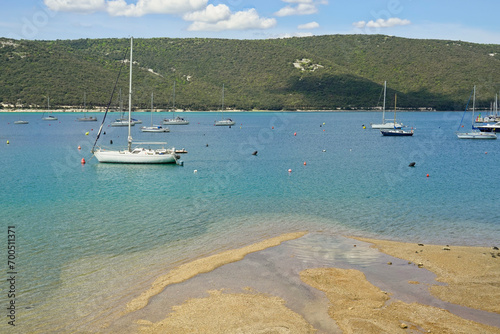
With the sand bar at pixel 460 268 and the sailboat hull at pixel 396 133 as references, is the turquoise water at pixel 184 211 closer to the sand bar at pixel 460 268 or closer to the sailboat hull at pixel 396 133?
the sand bar at pixel 460 268

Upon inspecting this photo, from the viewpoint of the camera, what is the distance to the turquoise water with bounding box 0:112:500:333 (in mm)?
15250

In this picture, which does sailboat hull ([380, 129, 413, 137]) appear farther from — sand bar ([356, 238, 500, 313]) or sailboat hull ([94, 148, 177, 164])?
sand bar ([356, 238, 500, 313])

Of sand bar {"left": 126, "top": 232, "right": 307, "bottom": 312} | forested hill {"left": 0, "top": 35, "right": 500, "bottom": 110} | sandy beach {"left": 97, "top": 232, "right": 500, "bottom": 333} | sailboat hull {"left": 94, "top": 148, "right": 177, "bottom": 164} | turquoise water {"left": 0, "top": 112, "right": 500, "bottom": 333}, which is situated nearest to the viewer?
sandy beach {"left": 97, "top": 232, "right": 500, "bottom": 333}

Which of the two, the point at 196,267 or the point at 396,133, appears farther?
the point at 396,133

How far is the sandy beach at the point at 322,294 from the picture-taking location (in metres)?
11.9

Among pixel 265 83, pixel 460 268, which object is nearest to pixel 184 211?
pixel 460 268

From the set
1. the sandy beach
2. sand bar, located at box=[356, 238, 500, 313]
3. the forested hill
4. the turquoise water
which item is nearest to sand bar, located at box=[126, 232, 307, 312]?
the sandy beach

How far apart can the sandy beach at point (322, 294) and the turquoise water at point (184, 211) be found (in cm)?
140

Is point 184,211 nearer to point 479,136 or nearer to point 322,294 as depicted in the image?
point 322,294

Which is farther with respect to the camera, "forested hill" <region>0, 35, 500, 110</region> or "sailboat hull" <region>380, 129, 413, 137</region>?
"forested hill" <region>0, 35, 500, 110</region>

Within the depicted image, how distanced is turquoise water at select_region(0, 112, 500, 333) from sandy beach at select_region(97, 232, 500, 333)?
4.59 ft

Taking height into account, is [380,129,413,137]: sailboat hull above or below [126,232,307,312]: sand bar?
above

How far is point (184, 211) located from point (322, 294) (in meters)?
13.0

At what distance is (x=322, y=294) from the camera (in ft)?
45.6
